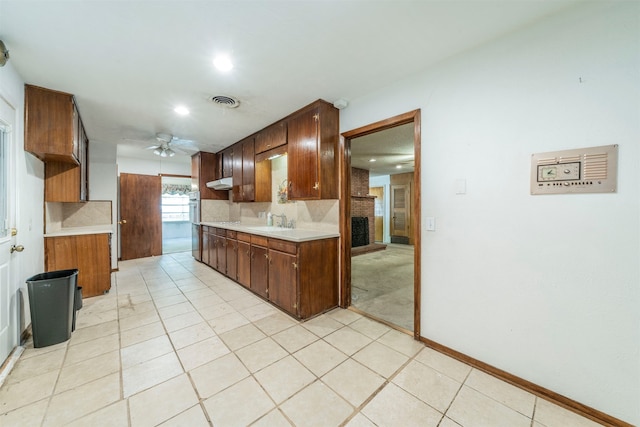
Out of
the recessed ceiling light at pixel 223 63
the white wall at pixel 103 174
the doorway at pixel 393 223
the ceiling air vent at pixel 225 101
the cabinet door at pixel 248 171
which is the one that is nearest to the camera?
the recessed ceiling light at pixel 223 63

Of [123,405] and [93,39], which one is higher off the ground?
[93,39]

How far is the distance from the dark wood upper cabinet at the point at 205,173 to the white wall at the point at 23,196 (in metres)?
2.63

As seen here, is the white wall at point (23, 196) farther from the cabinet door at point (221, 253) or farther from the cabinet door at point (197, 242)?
the cabinet door at point (197, 242)

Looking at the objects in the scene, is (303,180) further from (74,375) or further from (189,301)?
(74,375)

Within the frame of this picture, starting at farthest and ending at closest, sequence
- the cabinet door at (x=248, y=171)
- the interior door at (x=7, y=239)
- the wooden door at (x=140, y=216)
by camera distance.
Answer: the wooden door at (x=140, y=216), the cabinet door at (x=248, y=171), the interior door at (x=7, y=239)

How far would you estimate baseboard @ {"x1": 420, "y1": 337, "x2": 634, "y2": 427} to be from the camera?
4.61 feet

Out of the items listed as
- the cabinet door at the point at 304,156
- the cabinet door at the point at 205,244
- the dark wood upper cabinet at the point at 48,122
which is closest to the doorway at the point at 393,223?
the cabinet door at the point at 304,156

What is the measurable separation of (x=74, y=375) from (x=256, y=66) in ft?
9.23

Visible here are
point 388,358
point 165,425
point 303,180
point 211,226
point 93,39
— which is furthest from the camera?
point 211,226

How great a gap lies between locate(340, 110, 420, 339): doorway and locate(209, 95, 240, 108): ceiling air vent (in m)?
1.34

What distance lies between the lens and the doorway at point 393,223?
225cm

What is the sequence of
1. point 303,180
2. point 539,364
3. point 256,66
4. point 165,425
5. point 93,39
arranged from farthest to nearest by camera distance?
point 303,180
point 256,66
point 93,39
point 539,364
point 165,425

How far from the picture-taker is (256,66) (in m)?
2.12

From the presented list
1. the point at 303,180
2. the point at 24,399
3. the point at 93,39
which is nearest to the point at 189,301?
the point at 24,399
